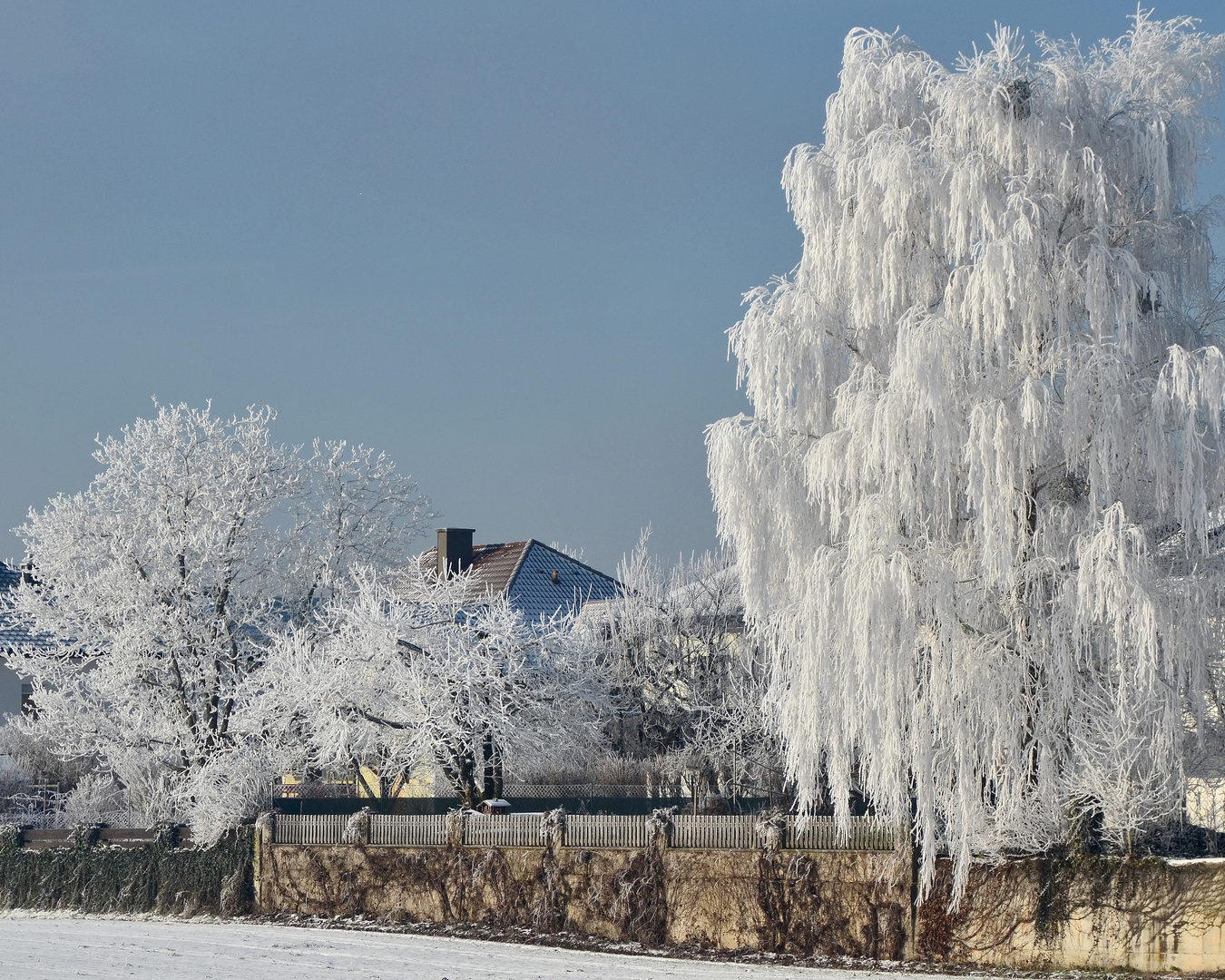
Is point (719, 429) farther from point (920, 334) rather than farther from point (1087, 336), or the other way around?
point (1087, 336)

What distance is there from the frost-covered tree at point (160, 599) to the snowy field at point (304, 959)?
14.1 feet

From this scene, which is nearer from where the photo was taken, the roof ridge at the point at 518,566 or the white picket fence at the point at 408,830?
the white picket fence at the point at 408,830

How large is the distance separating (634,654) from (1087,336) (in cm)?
1747

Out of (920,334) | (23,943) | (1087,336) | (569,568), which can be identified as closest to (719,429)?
(920,334)

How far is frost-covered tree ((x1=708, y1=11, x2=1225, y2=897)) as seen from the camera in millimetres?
15734

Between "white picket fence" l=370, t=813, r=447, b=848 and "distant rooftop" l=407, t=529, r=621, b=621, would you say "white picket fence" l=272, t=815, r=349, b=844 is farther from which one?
"distant rooftop" l=407, t=529, r=621, b=621

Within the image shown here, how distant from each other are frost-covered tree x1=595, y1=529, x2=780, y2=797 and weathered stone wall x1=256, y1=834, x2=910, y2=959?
8.52 metres

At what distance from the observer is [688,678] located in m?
31.9

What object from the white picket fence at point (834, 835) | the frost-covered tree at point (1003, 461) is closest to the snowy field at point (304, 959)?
the white picket fence at point (834, 835)

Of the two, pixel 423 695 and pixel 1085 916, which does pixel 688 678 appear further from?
pixel 1085 916

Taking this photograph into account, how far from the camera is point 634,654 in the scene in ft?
105

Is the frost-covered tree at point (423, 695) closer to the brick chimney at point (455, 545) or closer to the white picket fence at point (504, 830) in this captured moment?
the white picket fence at point (504, 830)

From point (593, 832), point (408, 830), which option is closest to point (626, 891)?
point (593, 832)

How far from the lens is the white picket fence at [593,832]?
62.5ft
